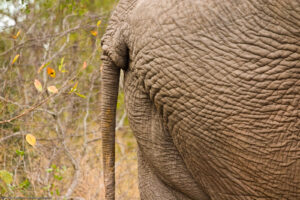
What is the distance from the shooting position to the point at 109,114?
2012mm

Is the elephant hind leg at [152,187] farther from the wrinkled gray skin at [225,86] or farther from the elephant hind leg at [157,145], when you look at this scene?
the wrinkled gray skin at [225,86]

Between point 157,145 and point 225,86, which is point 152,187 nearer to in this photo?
point 157,145

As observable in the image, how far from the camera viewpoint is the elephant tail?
192 centimetres

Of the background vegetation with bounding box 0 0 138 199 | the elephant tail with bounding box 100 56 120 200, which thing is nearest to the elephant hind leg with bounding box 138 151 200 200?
the elephant tail with bounding box 100 56 120 200

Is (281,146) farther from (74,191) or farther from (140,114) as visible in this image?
(74,191)

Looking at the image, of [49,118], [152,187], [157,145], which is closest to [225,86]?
[157,145]

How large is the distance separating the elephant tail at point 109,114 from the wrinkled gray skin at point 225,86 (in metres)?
0.23

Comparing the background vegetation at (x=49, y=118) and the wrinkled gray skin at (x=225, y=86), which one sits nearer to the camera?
the wrinkled gray skin at (x=225, y=86)

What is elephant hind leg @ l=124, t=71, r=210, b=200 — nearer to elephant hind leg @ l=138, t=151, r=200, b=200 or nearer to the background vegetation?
elephant hind leg @ l=138, t=151, r=200, b=200

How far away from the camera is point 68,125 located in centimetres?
424

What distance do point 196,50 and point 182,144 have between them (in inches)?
13.5

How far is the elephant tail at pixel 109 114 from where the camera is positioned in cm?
192

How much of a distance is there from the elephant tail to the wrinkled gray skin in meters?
0.23

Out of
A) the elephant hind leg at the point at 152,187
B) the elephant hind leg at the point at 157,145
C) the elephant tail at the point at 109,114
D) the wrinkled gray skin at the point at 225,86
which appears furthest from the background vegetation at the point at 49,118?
the wrinkled gray skin at the point at 225,86
